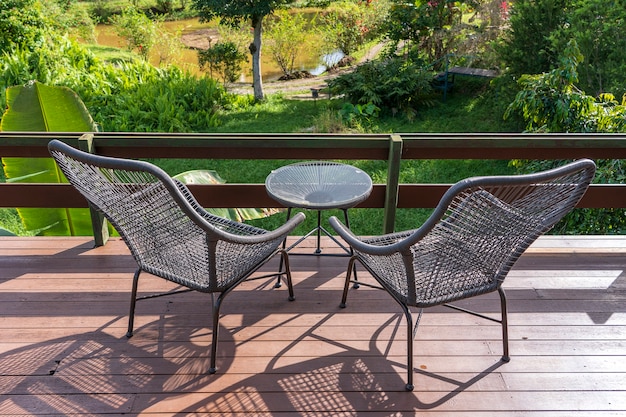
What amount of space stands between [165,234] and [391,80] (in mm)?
7699

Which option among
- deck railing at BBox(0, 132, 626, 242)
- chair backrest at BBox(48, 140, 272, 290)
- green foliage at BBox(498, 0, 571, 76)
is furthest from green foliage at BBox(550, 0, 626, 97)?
chair backrest at BBox(48, 140, 272, 290)

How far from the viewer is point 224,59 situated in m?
11.6

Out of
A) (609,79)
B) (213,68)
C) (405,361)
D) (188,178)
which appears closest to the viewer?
(405,361)

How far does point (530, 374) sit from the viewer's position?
2.26m

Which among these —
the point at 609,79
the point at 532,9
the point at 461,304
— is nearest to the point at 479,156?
the point at 461,304

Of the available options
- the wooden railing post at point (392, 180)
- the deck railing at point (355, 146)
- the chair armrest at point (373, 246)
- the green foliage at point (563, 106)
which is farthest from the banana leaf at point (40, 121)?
the green foliage at point (563, 106)

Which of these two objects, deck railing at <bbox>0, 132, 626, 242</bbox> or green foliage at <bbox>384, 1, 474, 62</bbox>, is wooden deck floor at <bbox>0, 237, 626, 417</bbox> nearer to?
deck railing at <bbox>0, 132, 626, 242</bbox>

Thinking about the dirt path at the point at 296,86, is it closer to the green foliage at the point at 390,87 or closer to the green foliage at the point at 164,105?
the green foliage at the point at 390,87

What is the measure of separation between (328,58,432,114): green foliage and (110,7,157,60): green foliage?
16.0 ft

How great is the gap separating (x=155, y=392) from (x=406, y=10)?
9.88 meters

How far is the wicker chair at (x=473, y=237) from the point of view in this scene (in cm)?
189

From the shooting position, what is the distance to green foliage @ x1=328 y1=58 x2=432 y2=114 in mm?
9258

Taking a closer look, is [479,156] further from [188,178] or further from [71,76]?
[71,76]

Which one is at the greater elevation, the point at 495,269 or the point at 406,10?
the point at 406,10
